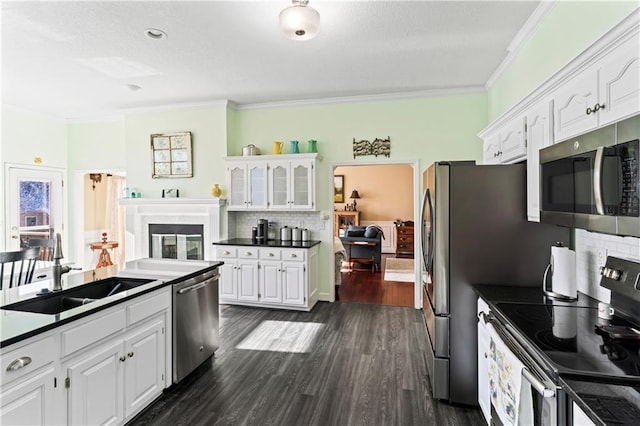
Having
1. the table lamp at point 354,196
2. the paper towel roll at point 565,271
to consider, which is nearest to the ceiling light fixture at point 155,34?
the paper towel roll at point 565,271

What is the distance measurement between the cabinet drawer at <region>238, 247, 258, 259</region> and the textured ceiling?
2204mm

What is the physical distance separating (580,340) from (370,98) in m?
4.02

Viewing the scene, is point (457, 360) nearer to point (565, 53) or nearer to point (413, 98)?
point (565, 53)

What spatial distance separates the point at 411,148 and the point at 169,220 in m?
3.95

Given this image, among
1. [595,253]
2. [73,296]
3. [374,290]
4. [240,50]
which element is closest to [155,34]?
[240,50]

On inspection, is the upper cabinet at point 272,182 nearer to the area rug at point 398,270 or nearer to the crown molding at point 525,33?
the crown molding at point 525,33

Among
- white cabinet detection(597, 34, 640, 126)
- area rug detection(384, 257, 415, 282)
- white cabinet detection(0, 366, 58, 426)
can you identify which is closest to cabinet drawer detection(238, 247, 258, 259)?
area rug detection(384, 257, 415, 282)

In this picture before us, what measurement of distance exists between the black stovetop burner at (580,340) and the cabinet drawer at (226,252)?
3.57 m

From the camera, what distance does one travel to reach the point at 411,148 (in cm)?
471

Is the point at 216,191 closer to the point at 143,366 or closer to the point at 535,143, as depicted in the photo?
the point at 143,366

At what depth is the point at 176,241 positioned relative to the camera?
534 centimetres

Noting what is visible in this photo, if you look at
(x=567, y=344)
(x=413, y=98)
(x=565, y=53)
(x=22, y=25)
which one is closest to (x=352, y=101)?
(x=413, y=98)

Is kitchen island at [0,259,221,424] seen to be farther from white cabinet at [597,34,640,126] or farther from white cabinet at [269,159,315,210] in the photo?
white cabinet at [597,34,640,126]

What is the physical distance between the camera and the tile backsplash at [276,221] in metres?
5.04
